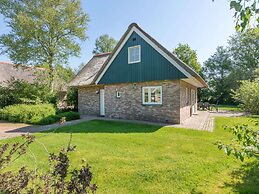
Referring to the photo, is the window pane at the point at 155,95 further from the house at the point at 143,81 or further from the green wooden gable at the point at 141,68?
the green wooden gable at the point at 141,68

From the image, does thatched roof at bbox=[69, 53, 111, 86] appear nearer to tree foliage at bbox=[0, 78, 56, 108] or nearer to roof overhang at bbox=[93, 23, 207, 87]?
roof overhang at bbox=[93, 23, 207, 87]

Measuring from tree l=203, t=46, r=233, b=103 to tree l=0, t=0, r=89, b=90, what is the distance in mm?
31582

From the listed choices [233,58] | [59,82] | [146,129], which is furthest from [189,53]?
[146,129]

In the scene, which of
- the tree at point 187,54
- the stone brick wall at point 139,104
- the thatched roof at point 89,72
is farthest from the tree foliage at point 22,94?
the tree at point 187,54

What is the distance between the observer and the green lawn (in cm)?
421

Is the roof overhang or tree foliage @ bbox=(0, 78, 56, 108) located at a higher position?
the roof overhang

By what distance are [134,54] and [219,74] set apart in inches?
1544

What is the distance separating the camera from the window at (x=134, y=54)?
13211mm

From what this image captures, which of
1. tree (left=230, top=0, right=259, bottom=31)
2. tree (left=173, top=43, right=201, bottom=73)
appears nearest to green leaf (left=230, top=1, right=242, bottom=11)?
tree (left=230, top=0, right=259, bottom=31)

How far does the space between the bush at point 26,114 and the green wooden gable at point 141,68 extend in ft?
17.9

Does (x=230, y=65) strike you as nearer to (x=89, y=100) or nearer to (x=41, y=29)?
(x=89, y=100)

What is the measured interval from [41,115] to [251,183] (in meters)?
13.9

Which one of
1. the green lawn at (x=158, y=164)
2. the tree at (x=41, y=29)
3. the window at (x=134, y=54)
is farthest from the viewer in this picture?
the tree at (x=41, y=29)

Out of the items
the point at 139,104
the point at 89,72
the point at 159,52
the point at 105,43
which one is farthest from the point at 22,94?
the point at 105,43
